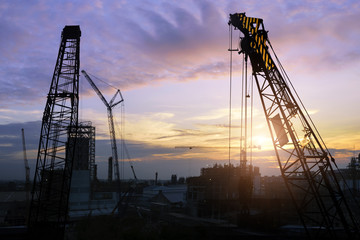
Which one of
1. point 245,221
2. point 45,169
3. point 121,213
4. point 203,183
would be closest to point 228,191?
point 203,183

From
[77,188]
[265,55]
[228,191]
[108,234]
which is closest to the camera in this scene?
[265,55]

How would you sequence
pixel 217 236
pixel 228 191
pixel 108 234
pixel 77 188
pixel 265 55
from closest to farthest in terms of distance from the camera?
pixel 265 55
pixel 217 236
pixel 108 234
pixel 77 188
pixel 228 191

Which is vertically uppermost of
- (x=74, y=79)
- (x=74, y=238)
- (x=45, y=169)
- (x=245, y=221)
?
(x=74, y=79)

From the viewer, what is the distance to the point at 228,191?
69500 millimetres

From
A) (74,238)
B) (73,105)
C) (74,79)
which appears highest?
(74,79)

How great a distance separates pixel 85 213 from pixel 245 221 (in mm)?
32748

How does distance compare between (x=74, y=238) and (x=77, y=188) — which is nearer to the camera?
(x=74, y=238)

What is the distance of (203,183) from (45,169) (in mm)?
43916

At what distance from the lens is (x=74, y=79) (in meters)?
32.5

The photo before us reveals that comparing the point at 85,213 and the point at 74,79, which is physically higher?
the point at 74,79

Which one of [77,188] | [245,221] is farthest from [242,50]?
[77,188]

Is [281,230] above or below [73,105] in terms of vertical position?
below

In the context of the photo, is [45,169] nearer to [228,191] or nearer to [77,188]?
[77,188]

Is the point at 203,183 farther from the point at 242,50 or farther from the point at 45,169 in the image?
the point at 242,50
